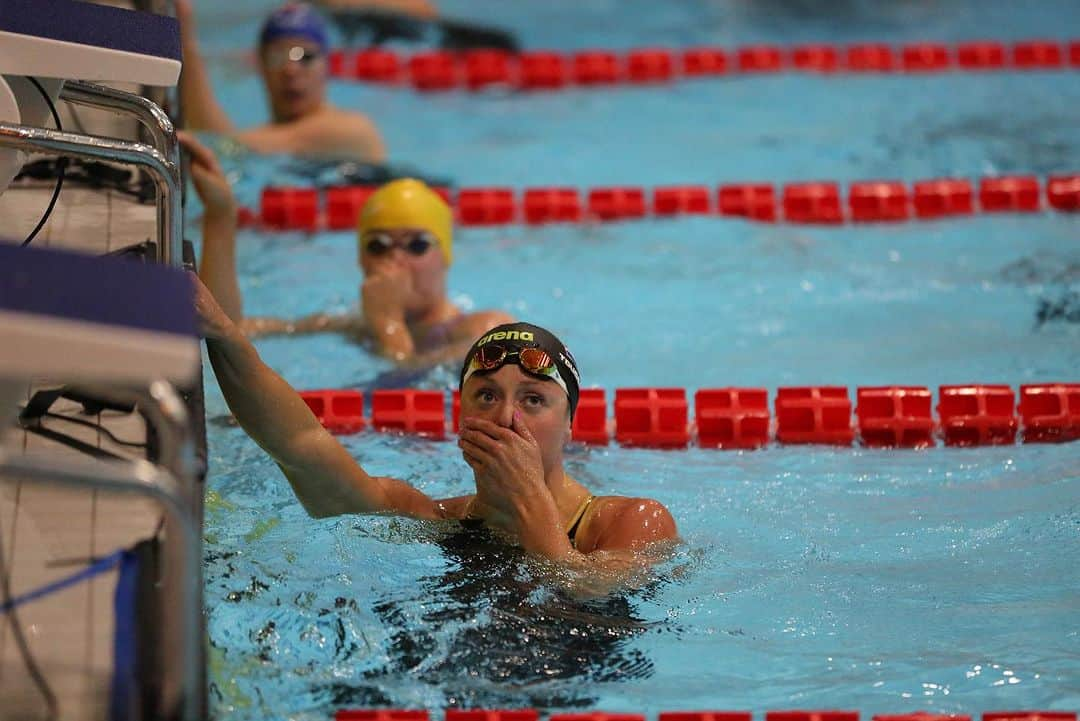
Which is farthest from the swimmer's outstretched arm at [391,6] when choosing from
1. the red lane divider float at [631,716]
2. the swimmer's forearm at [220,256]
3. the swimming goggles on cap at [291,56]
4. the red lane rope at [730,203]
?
the red lane divider float at [631,716]

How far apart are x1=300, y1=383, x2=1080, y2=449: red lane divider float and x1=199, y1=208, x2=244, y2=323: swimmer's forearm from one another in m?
0.39

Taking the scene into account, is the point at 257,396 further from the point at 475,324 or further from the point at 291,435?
the point at 475,324

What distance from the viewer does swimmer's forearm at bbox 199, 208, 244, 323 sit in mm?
4102

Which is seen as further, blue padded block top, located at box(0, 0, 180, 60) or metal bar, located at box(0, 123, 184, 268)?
blue padded block top, located at box(0, 0, 180, 60)

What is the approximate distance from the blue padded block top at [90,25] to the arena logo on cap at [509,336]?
0.86m

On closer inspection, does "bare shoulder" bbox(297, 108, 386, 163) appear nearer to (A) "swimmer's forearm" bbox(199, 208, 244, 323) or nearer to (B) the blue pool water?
(B) the blue pool water

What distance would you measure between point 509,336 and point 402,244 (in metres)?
1.59

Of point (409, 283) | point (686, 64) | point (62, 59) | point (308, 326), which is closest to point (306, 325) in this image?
point (308, 326)

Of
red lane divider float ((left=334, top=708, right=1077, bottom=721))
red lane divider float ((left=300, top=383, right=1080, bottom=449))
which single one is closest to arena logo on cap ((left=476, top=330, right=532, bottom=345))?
red lane divider float ((left=334, top=708, right=1077, bottom=721))

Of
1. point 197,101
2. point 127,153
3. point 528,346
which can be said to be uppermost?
point 197,101

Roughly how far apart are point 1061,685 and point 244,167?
4684 millimetres

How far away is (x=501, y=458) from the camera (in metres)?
3.00

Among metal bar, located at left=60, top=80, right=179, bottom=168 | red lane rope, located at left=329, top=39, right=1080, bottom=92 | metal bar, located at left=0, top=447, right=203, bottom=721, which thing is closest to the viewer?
metal bar, located at left=0, top=447, right=203, bottom=721

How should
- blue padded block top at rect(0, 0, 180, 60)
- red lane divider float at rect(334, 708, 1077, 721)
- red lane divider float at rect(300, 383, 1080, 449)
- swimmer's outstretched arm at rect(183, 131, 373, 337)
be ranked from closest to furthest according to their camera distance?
1. red lane divider float at rect(334, 708, 1077, 721)
2. blue padded block top at rect(0, 0, 180, 60)
3. swimmer's outstretched arm at rect(183, 131, 373, 337)
4. red lane divider float at rect(300, 383, 1080, 449)
